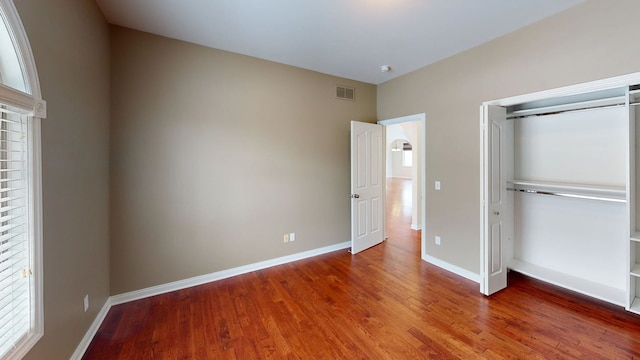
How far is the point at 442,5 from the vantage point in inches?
87.9

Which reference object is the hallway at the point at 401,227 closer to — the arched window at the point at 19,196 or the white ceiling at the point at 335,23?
the white ceiling at the point at 335,23

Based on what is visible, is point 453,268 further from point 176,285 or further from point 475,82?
point 176,285

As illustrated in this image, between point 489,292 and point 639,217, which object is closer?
point 639,217

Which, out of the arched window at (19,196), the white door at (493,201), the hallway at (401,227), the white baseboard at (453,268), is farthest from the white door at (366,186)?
the arched window at (19,196)

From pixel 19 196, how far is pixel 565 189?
4470 mm

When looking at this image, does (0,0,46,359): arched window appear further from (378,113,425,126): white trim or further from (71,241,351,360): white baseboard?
(378,113,425,126): white trim

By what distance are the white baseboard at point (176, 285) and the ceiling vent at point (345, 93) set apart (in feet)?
8.10

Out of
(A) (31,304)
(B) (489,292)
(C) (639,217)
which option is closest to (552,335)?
(B) (489,292)

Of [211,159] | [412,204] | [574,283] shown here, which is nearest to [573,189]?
[574,283]

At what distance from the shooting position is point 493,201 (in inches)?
110

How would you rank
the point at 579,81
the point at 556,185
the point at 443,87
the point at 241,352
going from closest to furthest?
the point at 241,352, the point at 579,81, the point at 556,185, the point at 443,87

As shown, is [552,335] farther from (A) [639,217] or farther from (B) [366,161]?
(B) [366,161]

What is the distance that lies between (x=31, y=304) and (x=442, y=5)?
3554mm

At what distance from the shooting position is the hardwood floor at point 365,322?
1981 mm
